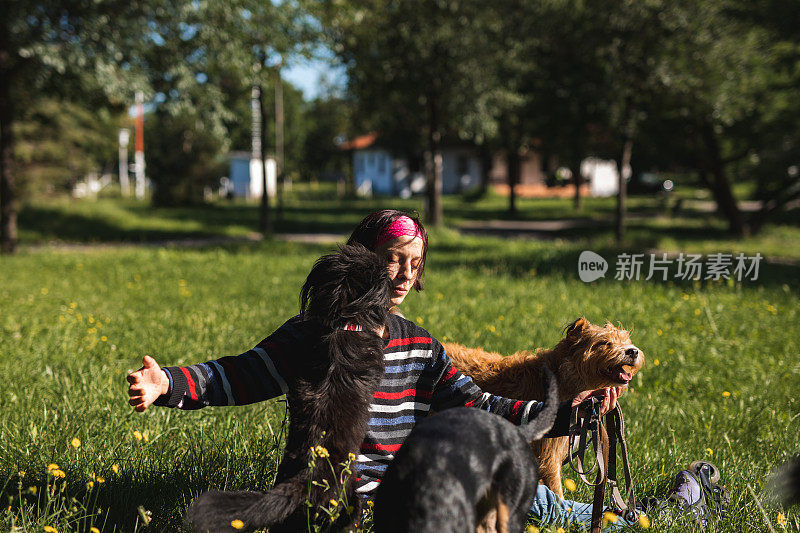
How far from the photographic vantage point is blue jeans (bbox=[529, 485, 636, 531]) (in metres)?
2.78

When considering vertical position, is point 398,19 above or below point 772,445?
above

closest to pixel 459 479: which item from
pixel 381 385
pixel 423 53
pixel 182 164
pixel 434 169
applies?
pixel 381 385

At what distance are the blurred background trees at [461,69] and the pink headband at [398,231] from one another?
11365mm

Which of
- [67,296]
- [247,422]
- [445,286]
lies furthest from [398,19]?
[247,422]

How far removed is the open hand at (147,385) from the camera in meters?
2.11

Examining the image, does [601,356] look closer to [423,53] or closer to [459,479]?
[459,479]

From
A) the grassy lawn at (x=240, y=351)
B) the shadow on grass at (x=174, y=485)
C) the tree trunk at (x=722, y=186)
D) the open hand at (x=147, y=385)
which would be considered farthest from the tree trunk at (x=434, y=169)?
the open hand at (x=147, y=385)

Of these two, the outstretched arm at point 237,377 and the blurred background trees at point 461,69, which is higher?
the blurred background trees at point 461,69

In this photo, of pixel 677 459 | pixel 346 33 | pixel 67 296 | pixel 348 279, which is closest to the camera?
pixel 348 279

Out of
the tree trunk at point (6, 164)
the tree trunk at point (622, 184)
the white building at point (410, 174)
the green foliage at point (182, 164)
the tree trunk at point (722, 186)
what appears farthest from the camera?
the white building at point (410, 174)

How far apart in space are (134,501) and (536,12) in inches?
737

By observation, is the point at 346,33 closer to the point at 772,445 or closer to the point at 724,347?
the point at 724,347

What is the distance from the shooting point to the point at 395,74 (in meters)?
18.8

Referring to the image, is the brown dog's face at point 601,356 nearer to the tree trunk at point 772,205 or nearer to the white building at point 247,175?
the tree trunk at point 772,205
